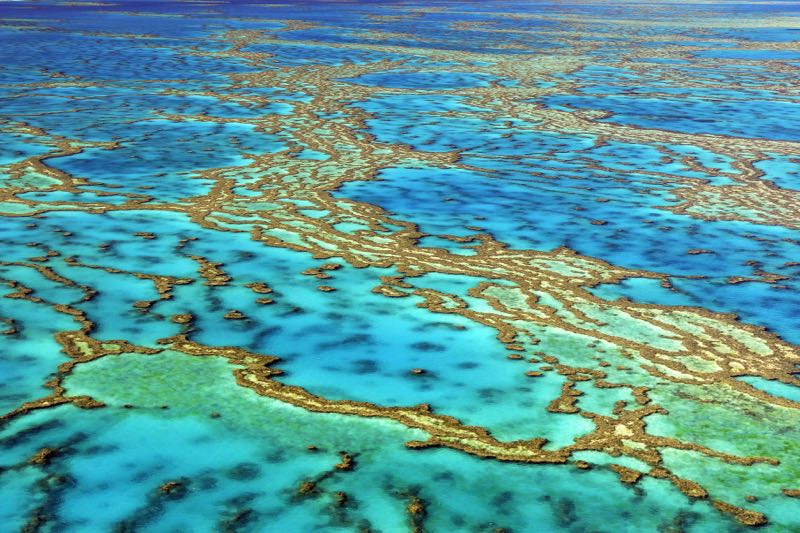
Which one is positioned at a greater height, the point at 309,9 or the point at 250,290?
the point at 250,290

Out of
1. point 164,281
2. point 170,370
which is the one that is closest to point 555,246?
point 164,281

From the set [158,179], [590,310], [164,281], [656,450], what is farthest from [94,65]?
[656,450]

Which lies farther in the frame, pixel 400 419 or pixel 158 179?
pixel 158 179

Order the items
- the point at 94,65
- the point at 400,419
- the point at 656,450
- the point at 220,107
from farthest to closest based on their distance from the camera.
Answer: the point at 94,65, the point at 220,107, the point at 400,419, the point at 656,450

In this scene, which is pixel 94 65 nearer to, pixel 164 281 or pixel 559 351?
pixel 164 281

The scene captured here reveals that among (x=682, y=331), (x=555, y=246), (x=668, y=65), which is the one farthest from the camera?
(x=668, y=65)

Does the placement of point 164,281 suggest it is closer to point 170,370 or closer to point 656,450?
point 170,370
